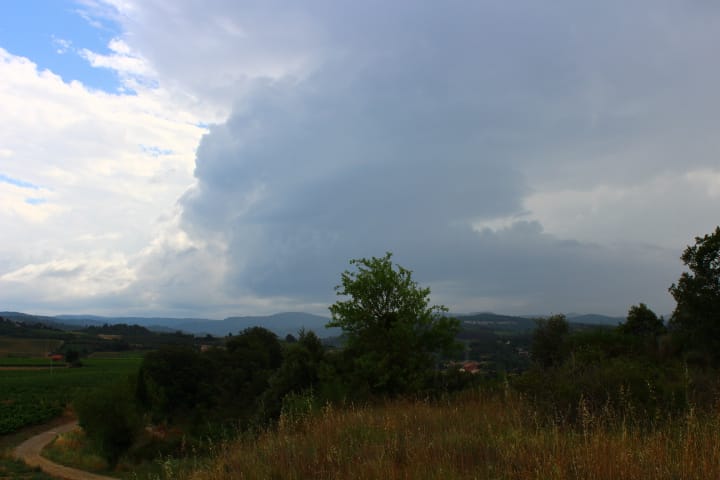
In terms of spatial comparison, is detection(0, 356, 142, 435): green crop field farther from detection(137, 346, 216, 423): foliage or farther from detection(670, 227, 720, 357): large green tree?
detection(670, 227, 720, 357): large green tree

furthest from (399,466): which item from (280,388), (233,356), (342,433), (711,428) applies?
(233,356)

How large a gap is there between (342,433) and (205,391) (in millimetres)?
50471

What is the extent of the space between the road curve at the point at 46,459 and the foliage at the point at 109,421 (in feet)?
8.11

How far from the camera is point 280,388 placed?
122 ft

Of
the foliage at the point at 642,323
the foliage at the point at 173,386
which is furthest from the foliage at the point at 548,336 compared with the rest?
the foliage at the point at 173,386

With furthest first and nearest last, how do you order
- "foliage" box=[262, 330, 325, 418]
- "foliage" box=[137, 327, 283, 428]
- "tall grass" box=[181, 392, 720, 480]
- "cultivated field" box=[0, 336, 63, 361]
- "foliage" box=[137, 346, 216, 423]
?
"cultivated field" box=[0, 336, 63, 361], "foliage" box=[137, 346, 216, 423], "foliage" box=[137, 327, 283, 428], "foliage" box=[262, 330, 325, 418], "tall grass" box=[181, 392, 720, 480]

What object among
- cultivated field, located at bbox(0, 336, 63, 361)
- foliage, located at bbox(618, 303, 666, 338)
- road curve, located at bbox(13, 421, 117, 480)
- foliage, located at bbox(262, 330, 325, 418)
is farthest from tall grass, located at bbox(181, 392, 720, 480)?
cultivated field, located at bbox(0, 336, 63, 361)

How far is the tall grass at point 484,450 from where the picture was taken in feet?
17.9

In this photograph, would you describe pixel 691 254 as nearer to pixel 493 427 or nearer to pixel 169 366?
pixel 493 427

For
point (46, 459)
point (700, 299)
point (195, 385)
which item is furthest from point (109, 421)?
point (700, 299)

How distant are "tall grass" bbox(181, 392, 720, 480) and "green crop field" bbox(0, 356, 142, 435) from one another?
38.0m

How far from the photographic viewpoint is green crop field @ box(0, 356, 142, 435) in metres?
54.3

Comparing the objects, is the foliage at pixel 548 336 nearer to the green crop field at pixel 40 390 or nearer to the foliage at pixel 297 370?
the foliage at pixel 297 370

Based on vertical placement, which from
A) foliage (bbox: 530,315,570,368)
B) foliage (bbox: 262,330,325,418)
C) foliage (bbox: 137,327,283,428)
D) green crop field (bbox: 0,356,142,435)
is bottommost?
green crop field (bbox: 0,356,142,435)
